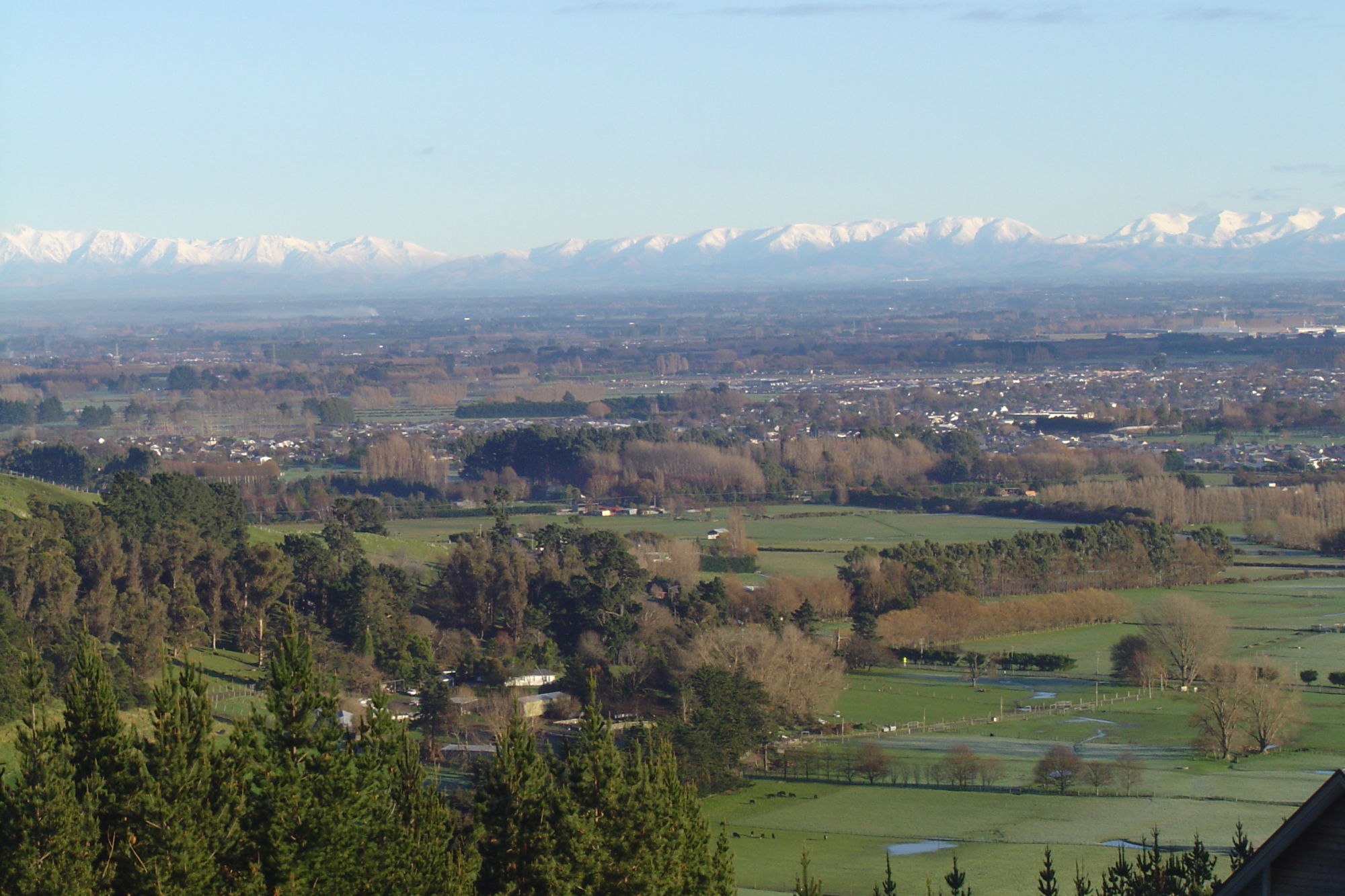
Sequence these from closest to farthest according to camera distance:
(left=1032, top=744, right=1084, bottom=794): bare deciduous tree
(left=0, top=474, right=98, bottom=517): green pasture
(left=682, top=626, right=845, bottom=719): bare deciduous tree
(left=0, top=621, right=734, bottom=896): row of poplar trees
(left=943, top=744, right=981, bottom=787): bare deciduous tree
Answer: (left=0, top=621, right=734, bottom=896): row of poplar trees → (left=1032, top=744, right=1084, bottom=794): bare deciduous tree → (left=943, top=744, right=981, bottom=787): bare deciduous tree → (left=682, top=626, right=845, bottom=719): bare deciduous tree → (left=0, top=474, right=98, bottom=517): green pasture

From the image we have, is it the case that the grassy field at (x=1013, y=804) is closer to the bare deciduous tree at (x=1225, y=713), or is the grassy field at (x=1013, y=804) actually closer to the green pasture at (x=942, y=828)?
the green pasture at (x=942, y=828)

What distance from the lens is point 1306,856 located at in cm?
644

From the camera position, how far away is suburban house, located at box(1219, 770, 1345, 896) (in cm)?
633

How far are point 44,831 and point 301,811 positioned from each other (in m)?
1.43

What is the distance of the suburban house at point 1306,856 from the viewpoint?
249 inches

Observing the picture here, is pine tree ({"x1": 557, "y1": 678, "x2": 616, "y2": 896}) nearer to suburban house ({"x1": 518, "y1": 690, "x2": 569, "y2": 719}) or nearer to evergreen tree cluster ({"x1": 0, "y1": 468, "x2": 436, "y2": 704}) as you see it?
suburban house ({"x1": 518, "y1": 690, "x2": 569, "y2": 719})

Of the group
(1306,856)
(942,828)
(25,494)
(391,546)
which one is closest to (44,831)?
(1306,856)

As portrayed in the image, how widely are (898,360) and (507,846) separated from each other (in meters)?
107

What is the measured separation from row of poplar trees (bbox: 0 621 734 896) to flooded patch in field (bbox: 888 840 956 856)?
8.07 m

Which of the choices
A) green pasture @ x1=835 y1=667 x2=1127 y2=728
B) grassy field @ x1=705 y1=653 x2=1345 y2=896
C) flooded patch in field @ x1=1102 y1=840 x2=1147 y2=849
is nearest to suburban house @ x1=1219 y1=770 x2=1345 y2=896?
grassy field @ x1=705 y1=653 x2=1345 y2=896

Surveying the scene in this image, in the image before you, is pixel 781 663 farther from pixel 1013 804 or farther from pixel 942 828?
pixel 942 828

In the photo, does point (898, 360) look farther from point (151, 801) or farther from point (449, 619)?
point (151, 801)

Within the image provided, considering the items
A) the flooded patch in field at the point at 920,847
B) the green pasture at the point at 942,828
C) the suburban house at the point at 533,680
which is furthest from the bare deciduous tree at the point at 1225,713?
the suburban house at the point at 533,680

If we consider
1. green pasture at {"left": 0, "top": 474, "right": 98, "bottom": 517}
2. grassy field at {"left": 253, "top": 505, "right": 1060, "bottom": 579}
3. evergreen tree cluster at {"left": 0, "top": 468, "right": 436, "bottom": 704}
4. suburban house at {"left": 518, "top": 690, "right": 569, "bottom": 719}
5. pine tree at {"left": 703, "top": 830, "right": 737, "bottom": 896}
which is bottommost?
grassy field at {"left": 253, "top": 505, "right": 1060, "bottom": 579}
